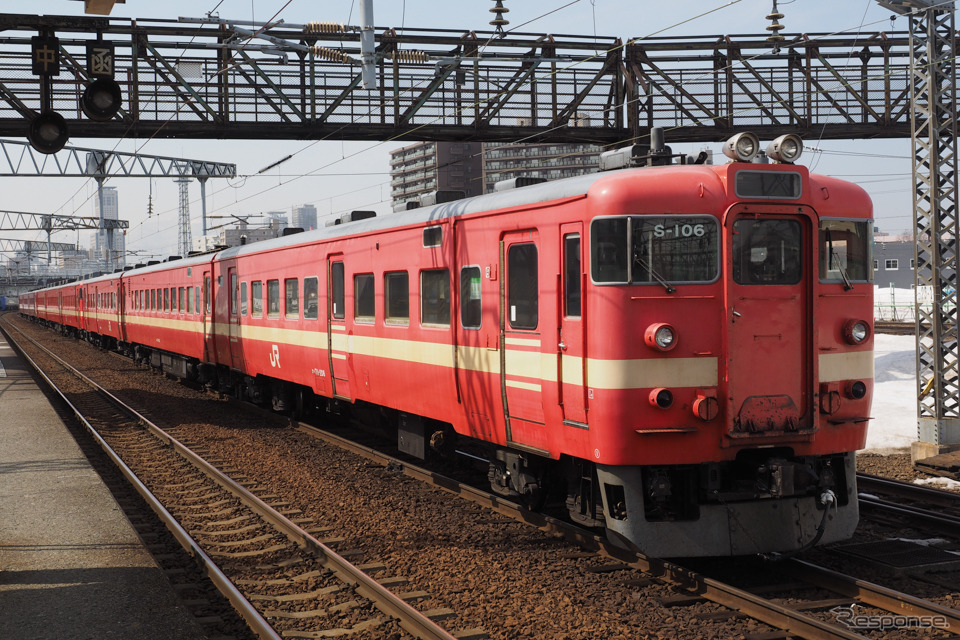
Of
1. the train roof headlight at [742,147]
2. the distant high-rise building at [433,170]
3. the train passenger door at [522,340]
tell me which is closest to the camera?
the train roof headlight at [742,147]

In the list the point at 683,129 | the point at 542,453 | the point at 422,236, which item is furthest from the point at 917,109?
the point at 542,453

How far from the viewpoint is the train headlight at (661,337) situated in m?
7.25

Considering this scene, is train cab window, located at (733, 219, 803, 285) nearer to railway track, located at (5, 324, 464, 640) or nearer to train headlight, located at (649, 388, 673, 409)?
train headlight, located at (649, 388, 673, 409)

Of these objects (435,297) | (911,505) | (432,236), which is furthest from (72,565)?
(911,505)

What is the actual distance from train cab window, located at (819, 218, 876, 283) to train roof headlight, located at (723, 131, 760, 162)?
86 centimetres

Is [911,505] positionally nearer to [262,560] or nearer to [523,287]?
[523,287]

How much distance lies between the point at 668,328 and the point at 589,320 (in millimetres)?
631

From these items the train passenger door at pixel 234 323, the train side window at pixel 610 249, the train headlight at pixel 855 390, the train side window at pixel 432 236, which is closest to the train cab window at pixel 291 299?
the train passenger door at pixel 234 323

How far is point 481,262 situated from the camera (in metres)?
9.22

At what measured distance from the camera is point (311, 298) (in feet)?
46.6

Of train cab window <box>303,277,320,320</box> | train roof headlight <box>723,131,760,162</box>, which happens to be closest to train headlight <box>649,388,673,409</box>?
train roof headlight <box>723,131,760,162</box>

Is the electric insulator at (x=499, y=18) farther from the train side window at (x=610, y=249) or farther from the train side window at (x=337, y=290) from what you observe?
the train side window at (x=610, y=249)

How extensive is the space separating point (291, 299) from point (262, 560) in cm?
734

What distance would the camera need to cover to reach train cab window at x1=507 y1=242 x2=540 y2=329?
27.3 feet
